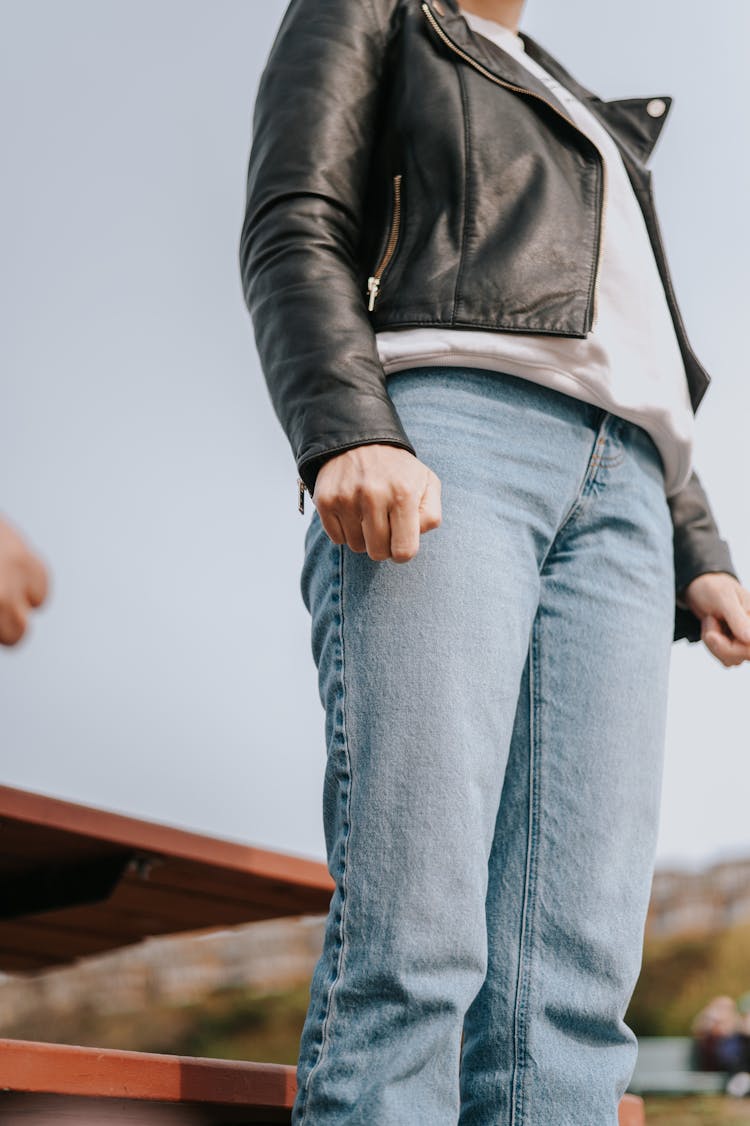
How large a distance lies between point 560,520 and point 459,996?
419mm

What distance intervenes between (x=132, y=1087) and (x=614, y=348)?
0.80 metres

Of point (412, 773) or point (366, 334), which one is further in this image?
point (366, 334)

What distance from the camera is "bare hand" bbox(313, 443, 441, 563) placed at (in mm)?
877

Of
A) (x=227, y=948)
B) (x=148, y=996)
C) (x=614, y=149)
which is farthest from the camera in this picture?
(x=227, y=948)

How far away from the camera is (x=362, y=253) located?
1.15 metres

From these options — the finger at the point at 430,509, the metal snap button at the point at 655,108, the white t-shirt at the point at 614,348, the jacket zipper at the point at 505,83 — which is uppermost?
the metal snap button at the point at 655,108

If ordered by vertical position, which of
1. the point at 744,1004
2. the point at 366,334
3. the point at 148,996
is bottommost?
the point at 148,996

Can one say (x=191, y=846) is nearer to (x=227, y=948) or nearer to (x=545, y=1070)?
(x=545, y=1070)

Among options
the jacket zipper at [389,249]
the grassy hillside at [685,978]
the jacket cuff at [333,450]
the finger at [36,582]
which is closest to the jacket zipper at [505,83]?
the jacket zipper at [389,249]

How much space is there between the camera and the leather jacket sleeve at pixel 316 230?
950 mm

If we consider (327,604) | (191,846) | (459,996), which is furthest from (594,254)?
(191,846)

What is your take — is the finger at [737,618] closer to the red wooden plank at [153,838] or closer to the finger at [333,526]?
the finger at [333,526]

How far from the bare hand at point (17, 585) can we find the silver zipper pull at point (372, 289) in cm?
51

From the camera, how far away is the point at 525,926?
991mm
